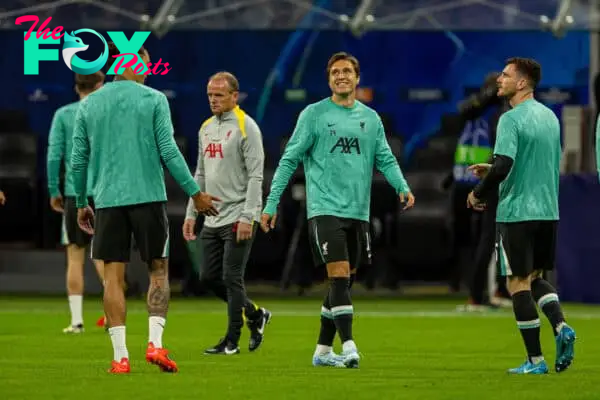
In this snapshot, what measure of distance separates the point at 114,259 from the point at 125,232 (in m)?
0.20

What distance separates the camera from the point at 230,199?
13.8 m

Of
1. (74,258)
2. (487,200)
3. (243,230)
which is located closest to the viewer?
(243,230)

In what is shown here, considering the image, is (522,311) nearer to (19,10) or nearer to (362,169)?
(362,169)

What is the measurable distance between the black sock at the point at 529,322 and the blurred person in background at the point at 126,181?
222 cm

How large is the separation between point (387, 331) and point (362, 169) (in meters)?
4.29

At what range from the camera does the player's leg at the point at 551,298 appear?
38.5 ft

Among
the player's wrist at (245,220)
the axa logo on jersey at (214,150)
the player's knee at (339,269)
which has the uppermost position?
the axa logo on jersey at (214,150)

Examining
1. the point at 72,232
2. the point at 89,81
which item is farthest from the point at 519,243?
the point at 72,232

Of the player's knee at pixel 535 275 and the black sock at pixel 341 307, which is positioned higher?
the player's knee at pixel 535 275

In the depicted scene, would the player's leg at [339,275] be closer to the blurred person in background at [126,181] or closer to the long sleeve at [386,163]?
the long sleeve at [386,163]

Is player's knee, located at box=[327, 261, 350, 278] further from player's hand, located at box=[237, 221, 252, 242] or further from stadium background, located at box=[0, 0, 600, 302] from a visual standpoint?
stadium background, located at box=[0, 0, 600, 302]

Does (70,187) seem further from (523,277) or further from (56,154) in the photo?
(523,277)

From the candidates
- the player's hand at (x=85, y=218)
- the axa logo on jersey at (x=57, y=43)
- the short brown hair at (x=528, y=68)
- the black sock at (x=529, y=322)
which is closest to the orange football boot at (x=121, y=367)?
the player's hand at (x=85, y=218)

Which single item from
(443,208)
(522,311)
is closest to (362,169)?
(522,311)
